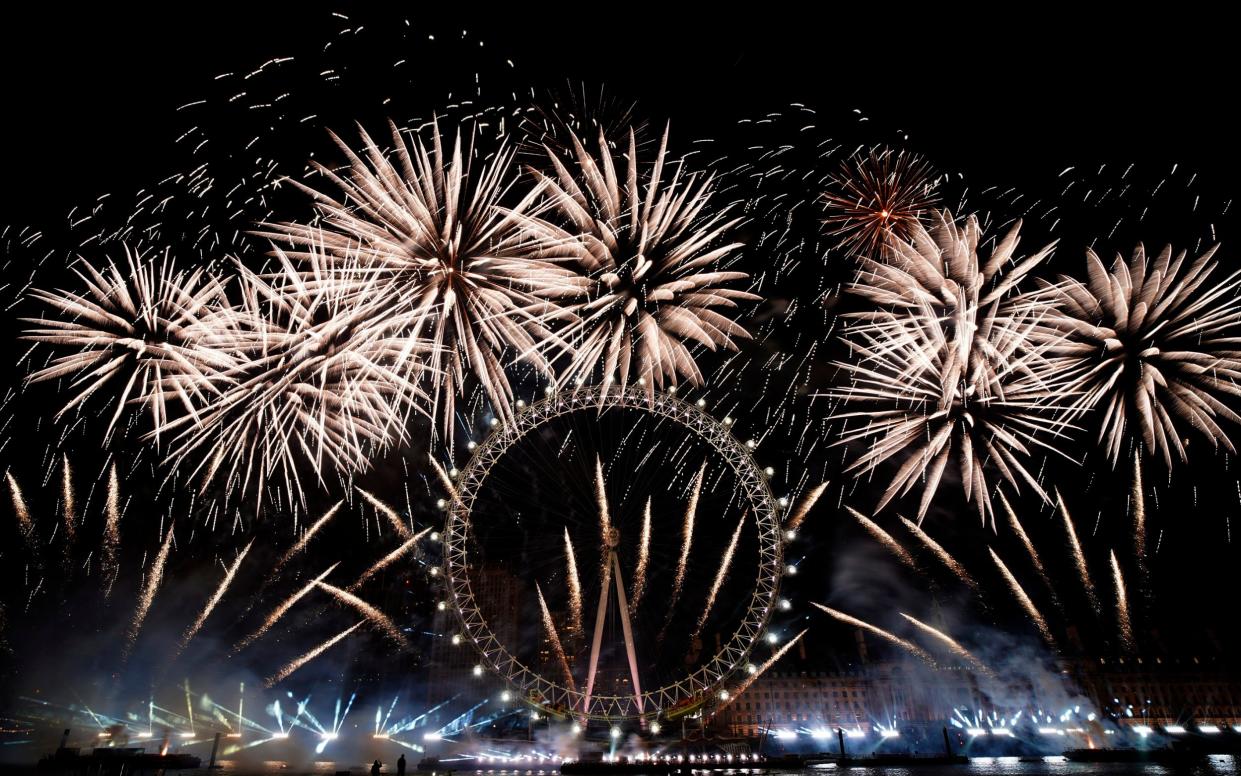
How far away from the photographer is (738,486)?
34406 mm

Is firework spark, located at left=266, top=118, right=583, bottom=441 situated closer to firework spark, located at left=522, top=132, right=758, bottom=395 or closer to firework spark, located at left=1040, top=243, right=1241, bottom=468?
firework spark, located at left=522, top=132, right=758, bottom=395

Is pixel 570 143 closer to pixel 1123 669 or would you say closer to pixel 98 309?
pixel 98 309

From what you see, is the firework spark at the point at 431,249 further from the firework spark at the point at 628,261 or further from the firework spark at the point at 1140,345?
the firework spark at the point at 1140,345

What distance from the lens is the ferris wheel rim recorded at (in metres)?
31.7

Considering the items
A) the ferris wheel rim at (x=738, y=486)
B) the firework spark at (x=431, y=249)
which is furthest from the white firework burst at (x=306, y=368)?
the ferris wheel rim at (x=738, y=486)

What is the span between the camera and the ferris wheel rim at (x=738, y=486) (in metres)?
31.7

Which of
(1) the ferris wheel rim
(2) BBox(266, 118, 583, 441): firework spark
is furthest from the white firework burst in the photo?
(1) the ferris wheel rim

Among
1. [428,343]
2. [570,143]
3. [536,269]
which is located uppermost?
[570,143]

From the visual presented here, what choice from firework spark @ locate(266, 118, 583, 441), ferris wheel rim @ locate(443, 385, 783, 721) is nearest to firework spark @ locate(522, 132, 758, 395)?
firework spark @ locate(266, 118, 583, 441)

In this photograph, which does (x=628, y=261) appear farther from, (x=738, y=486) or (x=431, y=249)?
(x=738, y=486)

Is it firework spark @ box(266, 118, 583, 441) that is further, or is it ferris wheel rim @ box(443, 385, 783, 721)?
ferris wheel rim @ box(443, 385, 783, 721)

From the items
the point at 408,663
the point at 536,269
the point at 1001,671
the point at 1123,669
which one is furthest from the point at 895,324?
the point at 408,663

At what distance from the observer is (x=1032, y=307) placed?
56.7ft

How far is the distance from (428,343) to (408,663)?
104009 mm
